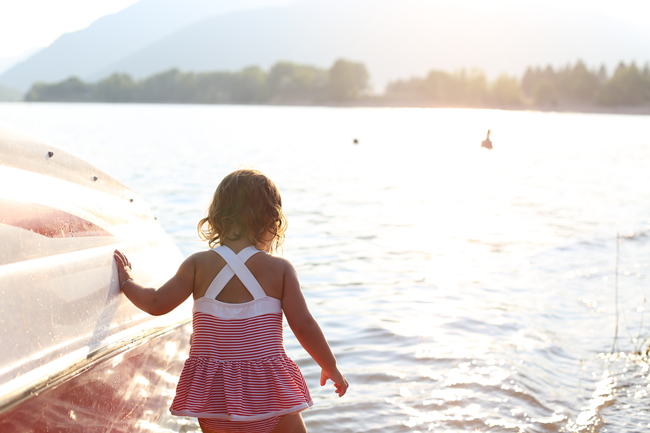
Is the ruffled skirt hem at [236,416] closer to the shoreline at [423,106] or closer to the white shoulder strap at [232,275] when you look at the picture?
the white shoulder strap at [232,275]

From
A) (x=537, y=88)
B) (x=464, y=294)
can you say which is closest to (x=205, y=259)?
(x=464, y=294)

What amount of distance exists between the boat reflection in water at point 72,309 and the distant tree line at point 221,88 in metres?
141

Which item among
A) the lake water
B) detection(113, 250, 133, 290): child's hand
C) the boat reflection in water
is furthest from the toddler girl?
detection(113, 250, 133, 290): child's hand

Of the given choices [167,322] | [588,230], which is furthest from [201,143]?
[167,322]

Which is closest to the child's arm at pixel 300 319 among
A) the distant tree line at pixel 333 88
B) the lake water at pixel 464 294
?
the lake water at pixel 464 294

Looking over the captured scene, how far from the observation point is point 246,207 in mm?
2436

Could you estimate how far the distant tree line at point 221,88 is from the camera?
148000 mm

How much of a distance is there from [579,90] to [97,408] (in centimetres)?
13299

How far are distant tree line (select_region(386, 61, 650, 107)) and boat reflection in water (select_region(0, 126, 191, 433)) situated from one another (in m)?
124

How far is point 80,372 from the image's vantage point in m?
2.54

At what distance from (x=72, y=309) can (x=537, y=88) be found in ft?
448

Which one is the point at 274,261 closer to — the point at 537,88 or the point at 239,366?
the point at 239,366

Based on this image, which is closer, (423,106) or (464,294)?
(464,294)

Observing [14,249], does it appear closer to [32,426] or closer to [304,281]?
[32,426]
